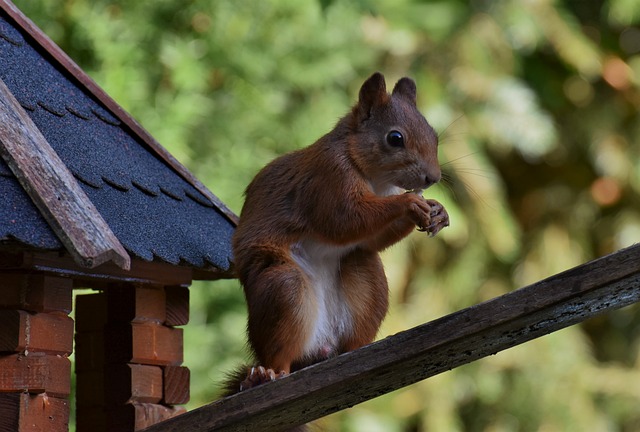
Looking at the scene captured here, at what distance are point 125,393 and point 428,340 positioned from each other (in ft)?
2.92

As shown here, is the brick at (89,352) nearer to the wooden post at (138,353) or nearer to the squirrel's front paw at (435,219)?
the wooden post at (138,353)

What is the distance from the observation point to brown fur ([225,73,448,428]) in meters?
1.96

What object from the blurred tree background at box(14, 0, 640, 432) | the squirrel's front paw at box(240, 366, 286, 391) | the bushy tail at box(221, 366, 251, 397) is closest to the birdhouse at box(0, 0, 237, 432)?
the bushy tail at box(221, 366, 251, 397)

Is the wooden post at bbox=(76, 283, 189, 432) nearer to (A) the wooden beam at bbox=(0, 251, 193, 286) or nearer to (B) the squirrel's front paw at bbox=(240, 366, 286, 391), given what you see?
(A) the wooden beam at bbox=(0, 251, 193, 286)

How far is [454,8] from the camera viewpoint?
17.1ft

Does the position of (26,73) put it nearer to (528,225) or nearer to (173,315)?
(173,315)

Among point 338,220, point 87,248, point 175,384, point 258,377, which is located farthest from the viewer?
point 175,384

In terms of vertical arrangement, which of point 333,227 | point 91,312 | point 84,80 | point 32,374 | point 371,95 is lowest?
point 32,374

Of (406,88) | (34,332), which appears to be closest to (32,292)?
(34,332)

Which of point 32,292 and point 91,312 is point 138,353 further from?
point 32,292

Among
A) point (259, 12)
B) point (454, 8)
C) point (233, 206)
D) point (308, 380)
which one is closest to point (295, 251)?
point (308, 380)

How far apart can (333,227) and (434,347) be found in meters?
0.40

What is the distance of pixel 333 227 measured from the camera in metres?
2.02

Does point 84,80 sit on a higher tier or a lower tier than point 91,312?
higher
